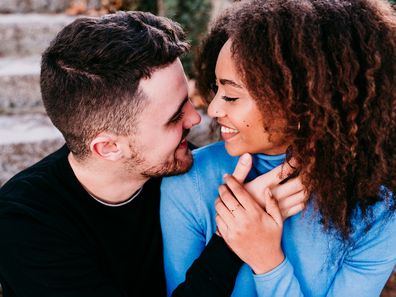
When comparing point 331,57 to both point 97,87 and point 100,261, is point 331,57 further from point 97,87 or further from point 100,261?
point 100,261

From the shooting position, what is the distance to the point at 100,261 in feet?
6.13

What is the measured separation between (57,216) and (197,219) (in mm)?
557

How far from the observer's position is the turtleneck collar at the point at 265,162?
174cm

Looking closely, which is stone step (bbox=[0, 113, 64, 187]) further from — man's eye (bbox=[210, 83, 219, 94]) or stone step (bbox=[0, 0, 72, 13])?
stone step (bbox=[0, 0, 72, 13])

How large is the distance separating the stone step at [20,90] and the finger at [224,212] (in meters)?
2.52

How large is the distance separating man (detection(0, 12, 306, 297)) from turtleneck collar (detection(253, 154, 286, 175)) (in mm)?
287

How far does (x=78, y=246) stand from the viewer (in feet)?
5.81

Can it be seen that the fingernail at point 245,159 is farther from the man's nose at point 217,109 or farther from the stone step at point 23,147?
the stone step at point 23,147

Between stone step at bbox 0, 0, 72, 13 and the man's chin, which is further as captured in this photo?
stone step at bbox 0, 0, 72, 13

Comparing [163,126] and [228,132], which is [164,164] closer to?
[163,126]

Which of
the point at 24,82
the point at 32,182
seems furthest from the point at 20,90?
the point at 32,182

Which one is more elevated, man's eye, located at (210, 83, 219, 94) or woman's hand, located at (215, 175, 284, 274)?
man's eye, located at (210, 83, 219, 94)

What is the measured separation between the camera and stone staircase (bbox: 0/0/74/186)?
10.2ft

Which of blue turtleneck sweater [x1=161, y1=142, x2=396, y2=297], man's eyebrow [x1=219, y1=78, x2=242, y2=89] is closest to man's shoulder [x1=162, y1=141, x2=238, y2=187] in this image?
blue turtleneck sweater [x1=161, y1=142, x2=396, y2=297]
